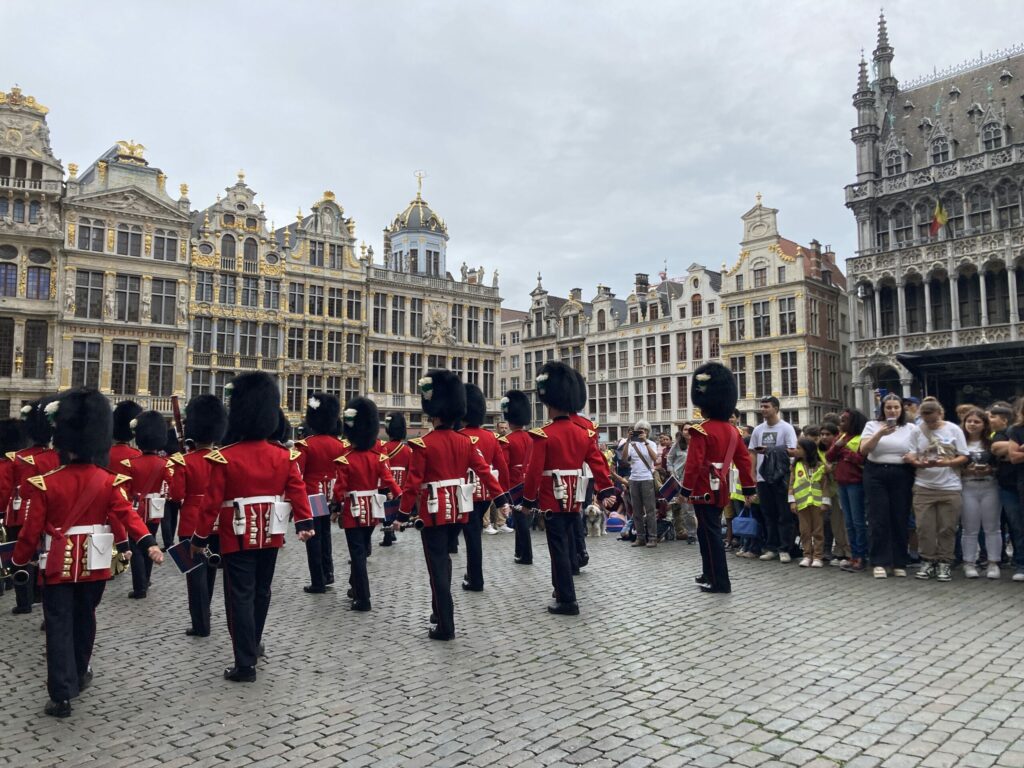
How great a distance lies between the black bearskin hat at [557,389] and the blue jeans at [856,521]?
13.8 ft

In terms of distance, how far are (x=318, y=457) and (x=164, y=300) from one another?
32.1 metres

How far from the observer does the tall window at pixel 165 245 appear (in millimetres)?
38125

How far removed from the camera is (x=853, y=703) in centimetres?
505

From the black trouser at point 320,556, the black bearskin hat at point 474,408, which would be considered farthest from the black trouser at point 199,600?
the black bearskin hat at point 474,408

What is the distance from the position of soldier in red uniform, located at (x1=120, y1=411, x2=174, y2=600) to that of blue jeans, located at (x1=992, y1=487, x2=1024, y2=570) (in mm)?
10040

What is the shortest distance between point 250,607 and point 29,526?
1.65 m

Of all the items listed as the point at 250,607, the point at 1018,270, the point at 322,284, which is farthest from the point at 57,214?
the point at 1018,270

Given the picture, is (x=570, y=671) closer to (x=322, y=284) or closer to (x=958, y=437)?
(x=958, y=437)

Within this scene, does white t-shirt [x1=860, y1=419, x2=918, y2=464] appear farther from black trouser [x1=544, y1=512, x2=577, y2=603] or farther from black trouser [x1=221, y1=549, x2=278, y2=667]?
black trouser [x1=221, y1=549, x2=278, y2=667]

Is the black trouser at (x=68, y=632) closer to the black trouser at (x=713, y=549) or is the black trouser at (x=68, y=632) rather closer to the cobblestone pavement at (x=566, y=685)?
the cobblestone pavement at (x=566, y=685)

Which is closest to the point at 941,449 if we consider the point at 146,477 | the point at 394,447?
the point at 394,447

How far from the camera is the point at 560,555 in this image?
8000mm

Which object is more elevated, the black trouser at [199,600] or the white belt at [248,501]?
the white belt at [248,501]

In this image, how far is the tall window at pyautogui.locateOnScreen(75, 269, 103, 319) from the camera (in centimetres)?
3603
